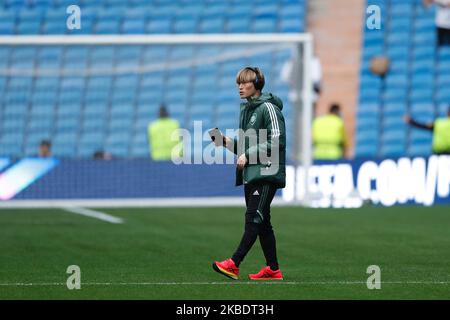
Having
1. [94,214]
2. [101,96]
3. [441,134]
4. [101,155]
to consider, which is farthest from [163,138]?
[441,134]

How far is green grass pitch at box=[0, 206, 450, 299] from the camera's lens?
8797mm

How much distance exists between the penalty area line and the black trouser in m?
7.71

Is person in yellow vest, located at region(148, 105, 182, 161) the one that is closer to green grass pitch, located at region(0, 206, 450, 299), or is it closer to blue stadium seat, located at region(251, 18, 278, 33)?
green grass pitch, located at region(0, 206, 450, 299)

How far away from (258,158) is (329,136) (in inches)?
540

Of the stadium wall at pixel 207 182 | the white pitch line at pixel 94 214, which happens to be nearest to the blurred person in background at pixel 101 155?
the stadium wall at pixel 207 182

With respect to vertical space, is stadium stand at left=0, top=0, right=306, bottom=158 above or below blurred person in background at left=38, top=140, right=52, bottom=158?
above

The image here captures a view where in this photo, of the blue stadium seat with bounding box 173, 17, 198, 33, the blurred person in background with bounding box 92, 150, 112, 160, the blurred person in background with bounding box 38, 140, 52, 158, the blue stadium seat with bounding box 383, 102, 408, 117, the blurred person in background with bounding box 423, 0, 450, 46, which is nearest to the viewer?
the blurred person in background with bounding box 38, 140, 52, 158

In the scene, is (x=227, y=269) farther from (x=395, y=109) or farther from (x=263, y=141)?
(x=395, y=109)

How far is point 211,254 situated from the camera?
1206 centimetres

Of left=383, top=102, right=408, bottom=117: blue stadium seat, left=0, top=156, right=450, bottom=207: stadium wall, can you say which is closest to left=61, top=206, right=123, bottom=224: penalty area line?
left=0, top=156, right=450, bottom=207: stadium wall

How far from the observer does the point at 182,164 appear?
70.5 ft

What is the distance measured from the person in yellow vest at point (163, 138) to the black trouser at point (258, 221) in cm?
1268

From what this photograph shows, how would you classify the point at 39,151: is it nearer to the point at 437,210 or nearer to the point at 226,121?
the point at 226,121
